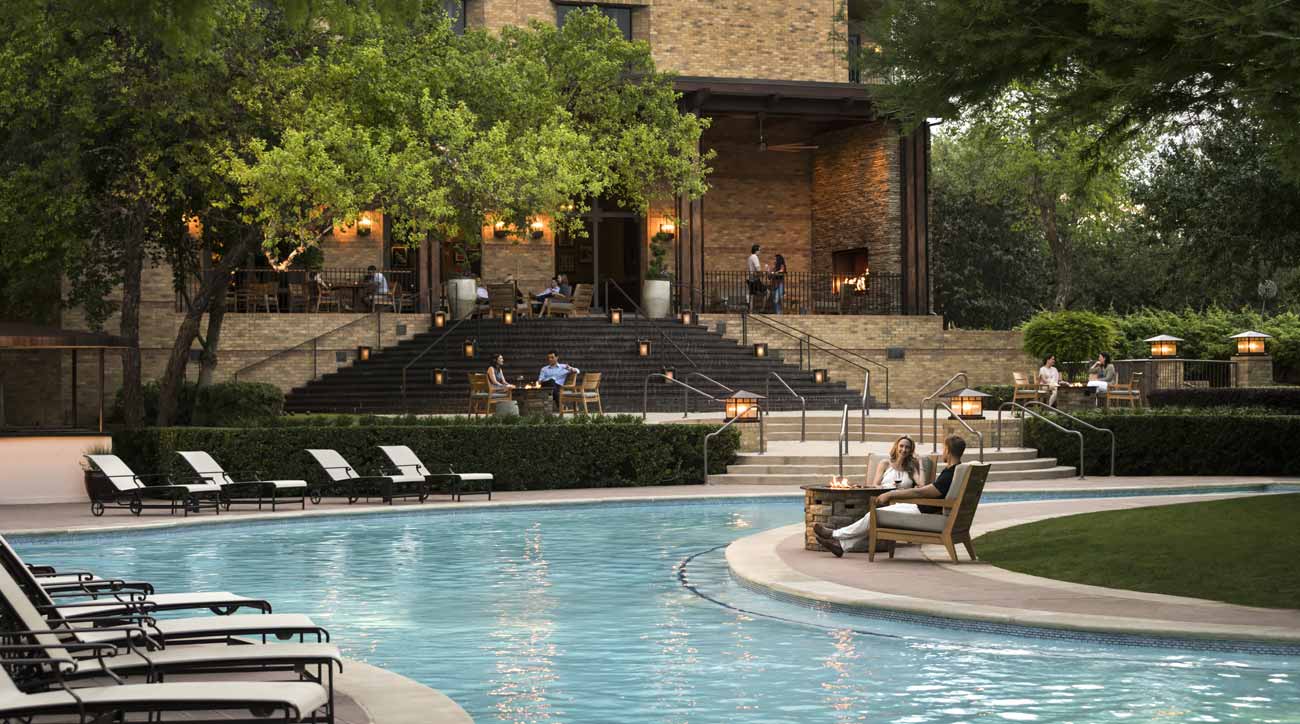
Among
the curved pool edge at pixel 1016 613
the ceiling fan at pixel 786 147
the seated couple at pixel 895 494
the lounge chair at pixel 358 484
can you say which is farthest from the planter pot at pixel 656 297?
the curved pool edge at pixel 1016 613

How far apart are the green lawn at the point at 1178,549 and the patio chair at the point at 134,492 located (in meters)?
10.4

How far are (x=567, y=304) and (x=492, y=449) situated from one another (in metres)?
12.6

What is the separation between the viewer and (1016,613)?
10414 millimetres

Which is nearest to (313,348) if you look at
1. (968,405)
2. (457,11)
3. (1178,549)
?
(457,11)

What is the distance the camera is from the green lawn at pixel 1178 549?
37.6 feet

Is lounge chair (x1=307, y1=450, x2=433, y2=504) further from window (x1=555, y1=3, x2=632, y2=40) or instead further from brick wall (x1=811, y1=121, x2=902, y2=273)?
window (x1=555, y1=3, x2=632, y2=40)

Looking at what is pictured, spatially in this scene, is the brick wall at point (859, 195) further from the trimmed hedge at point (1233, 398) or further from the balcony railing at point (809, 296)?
the trimmed hedge at point (1233, 398)

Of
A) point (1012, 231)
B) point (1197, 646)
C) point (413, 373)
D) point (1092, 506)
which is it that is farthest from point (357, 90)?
point (1012, 231)

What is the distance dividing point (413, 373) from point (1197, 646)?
78.6 feet

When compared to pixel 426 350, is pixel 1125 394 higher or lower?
lower

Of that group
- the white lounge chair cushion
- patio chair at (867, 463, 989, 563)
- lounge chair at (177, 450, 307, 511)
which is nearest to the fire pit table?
patio chair at (867, 463, 989, 563)

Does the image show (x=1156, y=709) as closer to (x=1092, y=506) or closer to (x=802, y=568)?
(x=802, y=568)

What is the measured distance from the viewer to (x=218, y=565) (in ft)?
50.5

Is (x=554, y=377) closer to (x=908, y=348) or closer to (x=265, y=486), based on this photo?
(x=265, y=486)
